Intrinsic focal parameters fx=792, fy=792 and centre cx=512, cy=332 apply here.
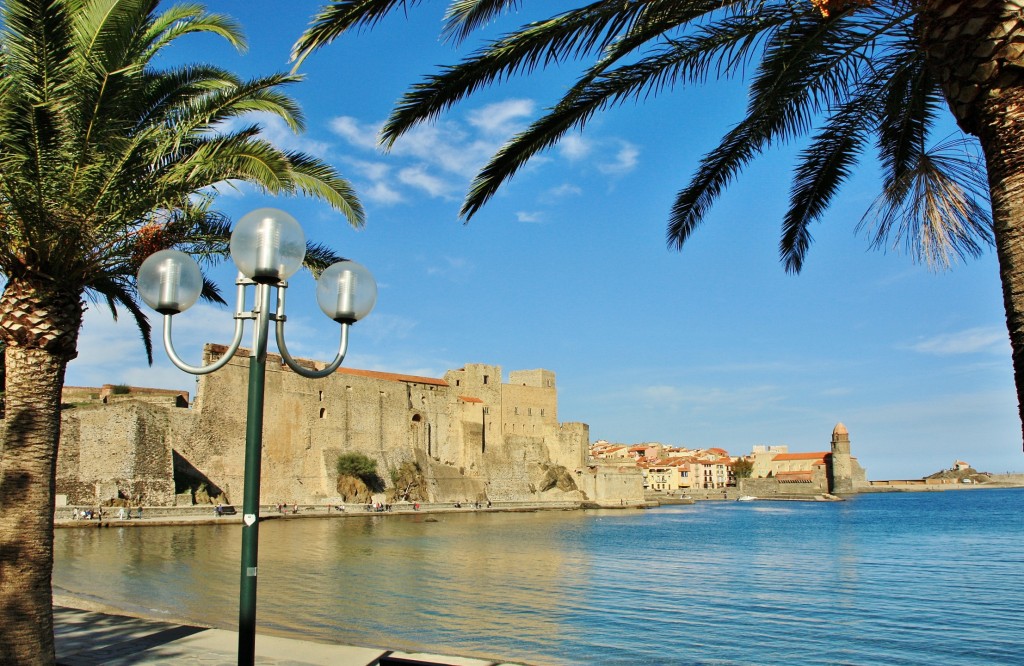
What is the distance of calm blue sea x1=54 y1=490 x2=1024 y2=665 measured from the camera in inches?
460

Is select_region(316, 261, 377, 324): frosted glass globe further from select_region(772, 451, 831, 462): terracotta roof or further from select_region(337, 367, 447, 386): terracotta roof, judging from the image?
select_region(772, 451, 831, 462): terracotta roof

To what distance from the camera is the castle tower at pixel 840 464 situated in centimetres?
9494

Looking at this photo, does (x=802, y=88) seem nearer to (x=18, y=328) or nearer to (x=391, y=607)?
(x=18, y=328)

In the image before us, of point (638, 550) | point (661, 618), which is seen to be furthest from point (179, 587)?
point (638, 550)

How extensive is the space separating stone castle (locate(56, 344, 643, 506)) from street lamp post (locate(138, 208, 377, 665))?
2909 centimetres

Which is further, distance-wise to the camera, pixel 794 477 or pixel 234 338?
pixel 794 477

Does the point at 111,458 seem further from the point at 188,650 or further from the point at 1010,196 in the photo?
the point at 1010,196

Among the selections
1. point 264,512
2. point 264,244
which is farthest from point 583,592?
point 264,512

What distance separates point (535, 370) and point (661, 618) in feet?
154

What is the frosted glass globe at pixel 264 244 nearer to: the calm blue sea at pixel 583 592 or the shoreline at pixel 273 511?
the calm blue sea at pixel 583 592

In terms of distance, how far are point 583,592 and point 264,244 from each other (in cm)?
1490

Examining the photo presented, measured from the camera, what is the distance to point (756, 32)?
14.9 feet

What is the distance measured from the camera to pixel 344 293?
4.13 meters

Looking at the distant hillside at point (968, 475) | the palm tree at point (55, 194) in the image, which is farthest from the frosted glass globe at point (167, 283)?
the distant hillside at point (968, 475)
